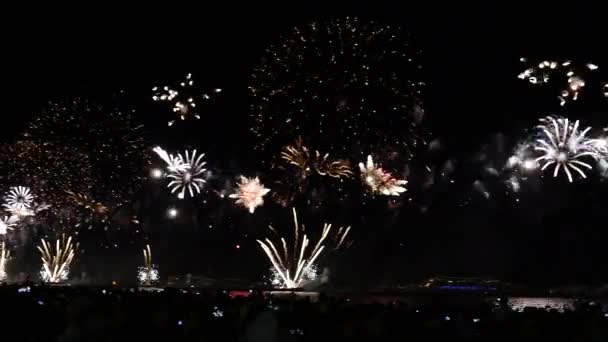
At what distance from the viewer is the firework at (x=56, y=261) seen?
5853 centimetres

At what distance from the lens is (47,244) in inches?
2515

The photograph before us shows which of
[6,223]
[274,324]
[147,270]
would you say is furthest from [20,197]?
[274,324]

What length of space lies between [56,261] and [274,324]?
5035 centimetres

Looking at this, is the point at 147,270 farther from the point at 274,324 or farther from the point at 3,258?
the point at 274,324

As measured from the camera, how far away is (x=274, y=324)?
1402 centimetres

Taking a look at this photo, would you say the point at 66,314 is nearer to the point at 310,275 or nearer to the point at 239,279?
the point at 310,275

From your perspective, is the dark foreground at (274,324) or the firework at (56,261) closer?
the dark foreground at (274,324)

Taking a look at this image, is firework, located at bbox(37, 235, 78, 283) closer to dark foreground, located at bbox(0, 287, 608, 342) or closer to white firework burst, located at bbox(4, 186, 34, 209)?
white firework burst, located at bbox(4, 186, 34, 209)

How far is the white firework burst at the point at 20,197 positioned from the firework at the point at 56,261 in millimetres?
9023

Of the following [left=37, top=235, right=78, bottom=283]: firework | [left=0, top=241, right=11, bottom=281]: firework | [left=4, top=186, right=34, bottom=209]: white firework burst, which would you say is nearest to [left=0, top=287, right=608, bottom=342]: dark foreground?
[left=4, top=186, right=34, bottom=209]: white firework burst

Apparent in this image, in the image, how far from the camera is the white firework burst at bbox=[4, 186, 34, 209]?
47.4 m

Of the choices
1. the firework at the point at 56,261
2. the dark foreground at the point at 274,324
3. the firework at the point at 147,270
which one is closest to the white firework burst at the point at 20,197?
the firework at the point at 56,261

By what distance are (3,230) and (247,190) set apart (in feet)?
85.3

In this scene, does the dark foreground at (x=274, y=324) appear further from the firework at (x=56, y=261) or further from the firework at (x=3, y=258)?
the firework at (x=3, y=258)
